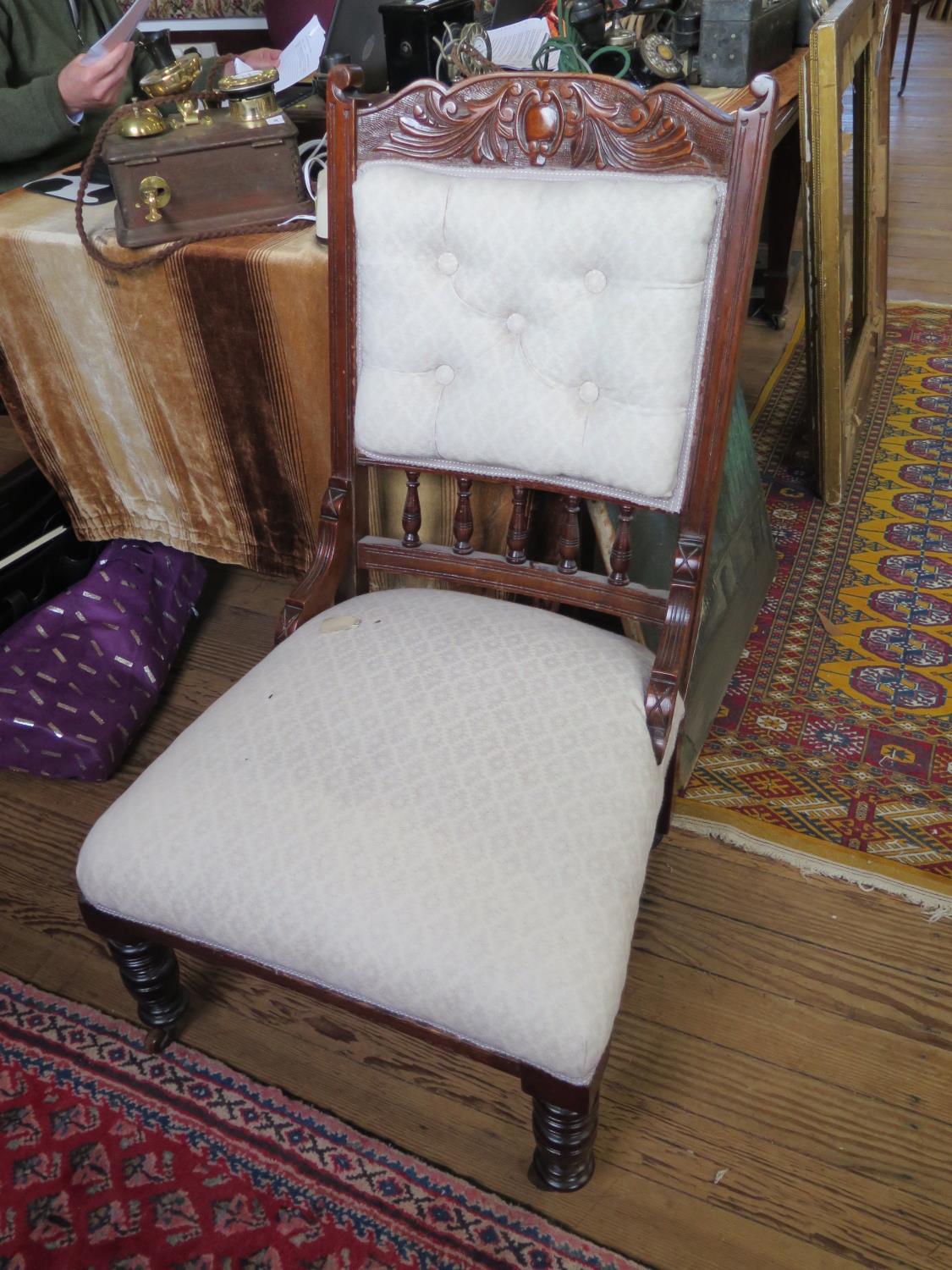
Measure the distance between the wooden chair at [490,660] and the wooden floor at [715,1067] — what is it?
0.13 meters

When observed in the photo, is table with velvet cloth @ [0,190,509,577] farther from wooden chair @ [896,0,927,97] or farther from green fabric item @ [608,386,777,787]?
wooden chair @ [896,0,927,97]

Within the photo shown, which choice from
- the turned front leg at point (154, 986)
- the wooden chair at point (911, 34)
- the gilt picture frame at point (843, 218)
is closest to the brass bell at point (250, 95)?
the gilt picture frame at point (843, 218)

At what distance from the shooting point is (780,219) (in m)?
2.89

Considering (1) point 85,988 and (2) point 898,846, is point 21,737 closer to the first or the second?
(1) point 85,988

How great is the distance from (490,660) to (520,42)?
1.20m

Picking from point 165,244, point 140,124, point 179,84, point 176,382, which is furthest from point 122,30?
point 176,382

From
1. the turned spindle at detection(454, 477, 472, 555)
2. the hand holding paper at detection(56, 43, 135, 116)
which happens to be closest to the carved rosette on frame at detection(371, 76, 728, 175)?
the turned spindle at detection(454, 477, 472, 555)

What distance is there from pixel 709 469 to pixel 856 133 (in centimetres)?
169

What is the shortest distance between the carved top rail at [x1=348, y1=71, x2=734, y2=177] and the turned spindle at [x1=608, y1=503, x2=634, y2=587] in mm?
383

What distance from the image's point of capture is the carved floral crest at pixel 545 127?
1047 mm

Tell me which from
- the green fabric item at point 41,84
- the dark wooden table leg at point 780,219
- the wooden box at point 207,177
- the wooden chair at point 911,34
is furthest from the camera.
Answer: the wooden chair at point 911,34

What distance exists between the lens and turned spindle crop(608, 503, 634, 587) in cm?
123

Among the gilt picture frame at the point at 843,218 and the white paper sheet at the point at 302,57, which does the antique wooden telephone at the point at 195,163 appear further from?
the gilt picture frame at the point at 843,218

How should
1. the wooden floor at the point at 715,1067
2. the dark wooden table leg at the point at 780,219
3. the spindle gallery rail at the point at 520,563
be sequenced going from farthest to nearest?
the dark wooden table leg at the point at 780,219 < the spindle gallery rail at the point at 520,563 < the wooden floor at the point at 715,1067
